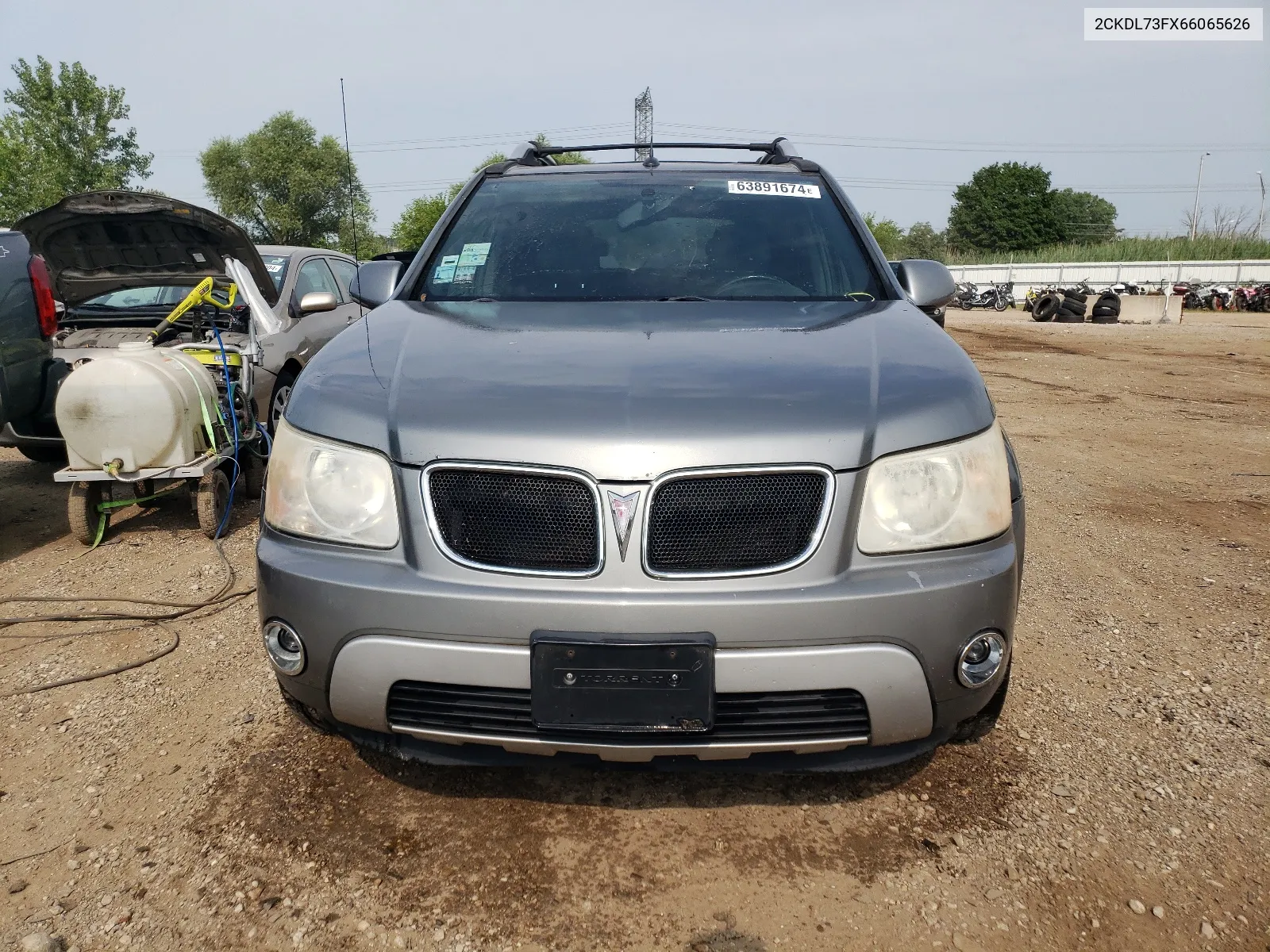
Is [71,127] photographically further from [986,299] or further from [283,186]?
[986,299]

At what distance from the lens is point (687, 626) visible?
1860 millimetres

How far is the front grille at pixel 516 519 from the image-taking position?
193 cm

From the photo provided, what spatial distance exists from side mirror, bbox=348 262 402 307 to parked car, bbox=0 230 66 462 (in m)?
2.61

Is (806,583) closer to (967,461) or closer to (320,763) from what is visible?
(967,461)

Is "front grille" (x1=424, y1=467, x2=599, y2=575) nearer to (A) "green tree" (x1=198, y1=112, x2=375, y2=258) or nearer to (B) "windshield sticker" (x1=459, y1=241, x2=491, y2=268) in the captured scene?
(B) "windshield sticker" (x1=459, y1=241, x2=491, y2=268)

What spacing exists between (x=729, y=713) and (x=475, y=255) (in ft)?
6.39

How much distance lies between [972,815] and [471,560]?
143 cm

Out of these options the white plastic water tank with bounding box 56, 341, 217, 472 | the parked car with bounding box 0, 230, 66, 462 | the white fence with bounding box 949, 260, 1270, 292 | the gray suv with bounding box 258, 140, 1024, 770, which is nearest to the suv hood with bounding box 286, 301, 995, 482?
the gray suv with bounding box 258, 140, 1024, 770

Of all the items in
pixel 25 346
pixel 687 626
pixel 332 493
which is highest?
pixel 25 346

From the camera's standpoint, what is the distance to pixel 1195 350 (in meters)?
17.0

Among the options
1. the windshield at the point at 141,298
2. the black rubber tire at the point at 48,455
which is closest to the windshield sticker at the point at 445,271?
the windshield at the point at 141,298

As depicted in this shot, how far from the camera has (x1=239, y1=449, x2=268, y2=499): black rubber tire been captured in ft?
18.4

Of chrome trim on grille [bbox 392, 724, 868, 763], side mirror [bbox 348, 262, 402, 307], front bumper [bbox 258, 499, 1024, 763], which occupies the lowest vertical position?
chrome trim on grille [bbox 392, 724, 868, 763]

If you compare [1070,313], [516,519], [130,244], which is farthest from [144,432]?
[1070,313]
